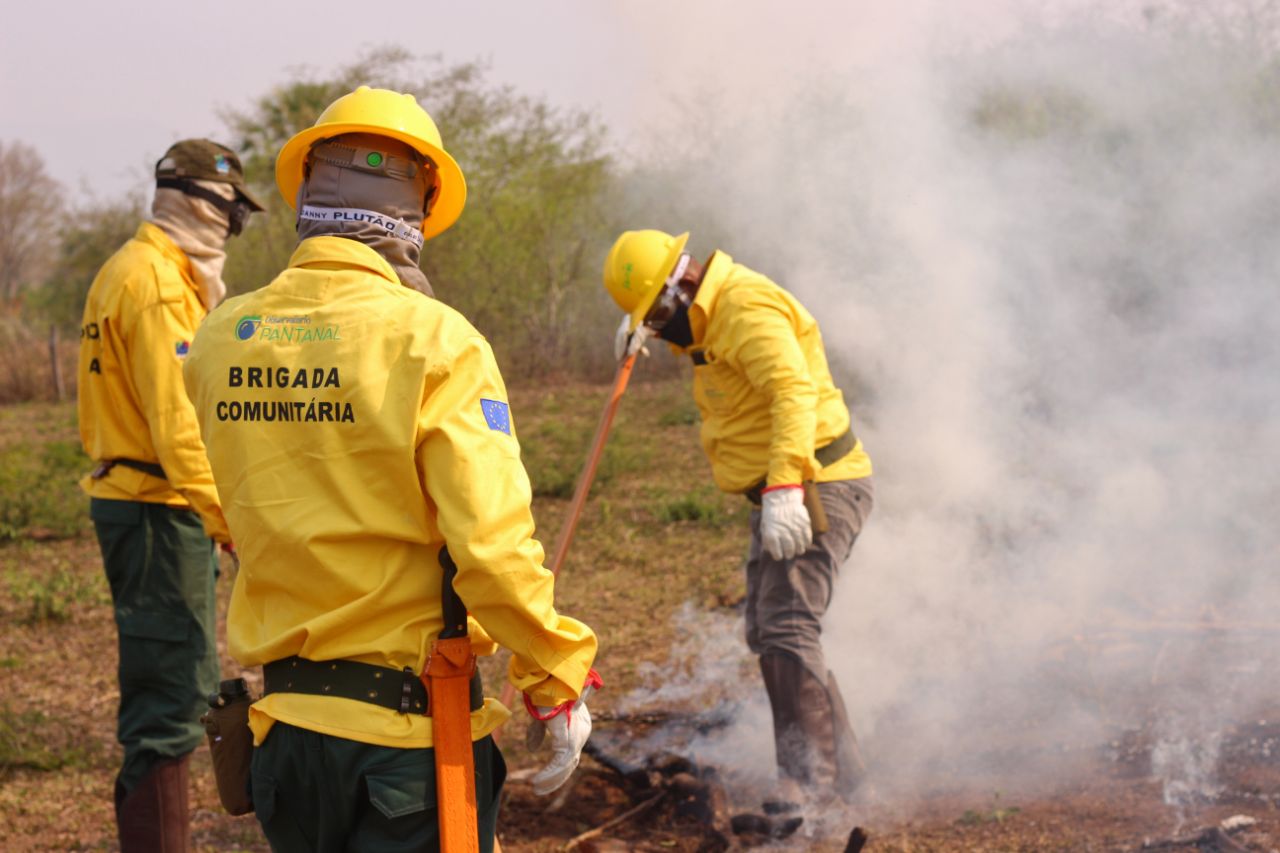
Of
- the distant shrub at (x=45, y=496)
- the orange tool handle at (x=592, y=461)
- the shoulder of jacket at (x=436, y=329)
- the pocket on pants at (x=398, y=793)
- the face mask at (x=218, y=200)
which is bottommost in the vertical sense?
the distant shrub at (x=45, y=496)

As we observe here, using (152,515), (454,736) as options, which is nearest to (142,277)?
(152,515)

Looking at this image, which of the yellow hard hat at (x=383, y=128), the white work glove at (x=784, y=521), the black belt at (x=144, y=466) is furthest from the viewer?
the white work glove at (x=784, y=521)

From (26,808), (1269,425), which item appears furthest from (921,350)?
(26,808)

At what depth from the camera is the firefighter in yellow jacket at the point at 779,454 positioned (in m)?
4.45

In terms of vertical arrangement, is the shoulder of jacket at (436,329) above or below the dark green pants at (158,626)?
above

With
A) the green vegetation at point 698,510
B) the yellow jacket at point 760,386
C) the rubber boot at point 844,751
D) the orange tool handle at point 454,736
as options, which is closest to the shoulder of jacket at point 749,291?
the yellow jacket at point 760,386

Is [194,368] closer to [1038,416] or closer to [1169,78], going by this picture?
[1038,416]

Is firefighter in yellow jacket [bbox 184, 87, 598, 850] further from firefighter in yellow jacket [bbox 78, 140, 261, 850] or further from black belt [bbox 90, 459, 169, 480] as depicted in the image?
black belt [bbox 90, 459, 169, 480]

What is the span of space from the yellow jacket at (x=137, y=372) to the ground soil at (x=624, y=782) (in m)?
1.43

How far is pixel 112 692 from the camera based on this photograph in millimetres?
6148

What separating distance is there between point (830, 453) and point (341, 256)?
112 inches

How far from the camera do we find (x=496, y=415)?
2248 millimetres

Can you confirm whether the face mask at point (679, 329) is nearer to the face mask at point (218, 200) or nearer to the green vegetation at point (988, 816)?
the face mask at point (218, 200)

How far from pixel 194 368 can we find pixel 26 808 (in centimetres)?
322
